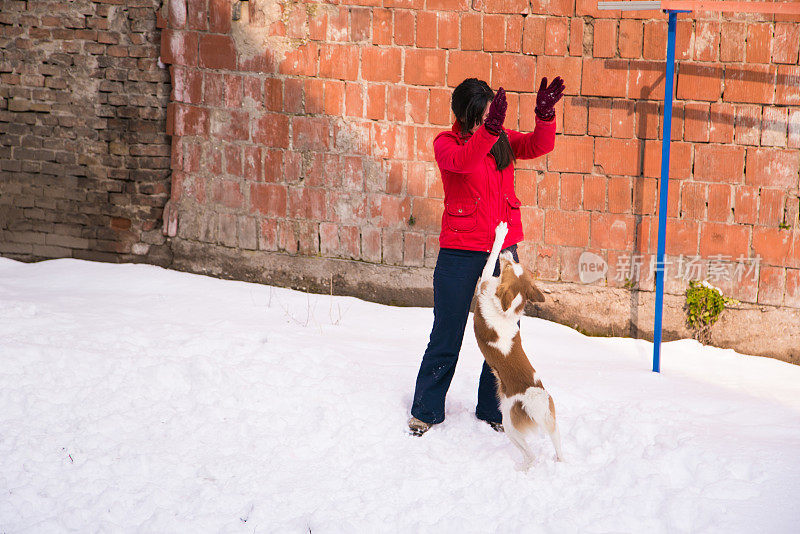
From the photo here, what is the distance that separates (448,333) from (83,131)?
13.9 ft

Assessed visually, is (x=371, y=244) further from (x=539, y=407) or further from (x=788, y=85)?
(x=788, y=85)

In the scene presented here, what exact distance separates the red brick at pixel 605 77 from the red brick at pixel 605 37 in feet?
0.18

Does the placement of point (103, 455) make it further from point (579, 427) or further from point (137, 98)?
point (137, 98)

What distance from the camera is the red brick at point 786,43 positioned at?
4711 mm

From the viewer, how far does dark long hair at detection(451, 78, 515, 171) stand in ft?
11.0

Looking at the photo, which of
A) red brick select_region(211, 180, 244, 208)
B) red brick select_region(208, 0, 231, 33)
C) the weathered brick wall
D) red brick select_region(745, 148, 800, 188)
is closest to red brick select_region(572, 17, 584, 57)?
red brick select_region(745, 148, 800, 188)

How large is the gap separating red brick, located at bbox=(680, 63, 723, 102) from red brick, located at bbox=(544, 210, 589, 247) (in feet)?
3.47

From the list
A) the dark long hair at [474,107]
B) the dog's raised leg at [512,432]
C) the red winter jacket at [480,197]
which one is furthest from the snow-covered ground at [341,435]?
the dark long hair at [474,107]

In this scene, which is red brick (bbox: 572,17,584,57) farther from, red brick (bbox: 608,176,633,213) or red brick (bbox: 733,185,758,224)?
red brick (bbox: 733,185,758,224)

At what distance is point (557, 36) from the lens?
16.9 feet

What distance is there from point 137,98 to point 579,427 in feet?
14.6

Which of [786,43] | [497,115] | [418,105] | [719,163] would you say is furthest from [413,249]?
[786,43]

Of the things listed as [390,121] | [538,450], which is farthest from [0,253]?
[538,450]

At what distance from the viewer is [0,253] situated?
6590mm
